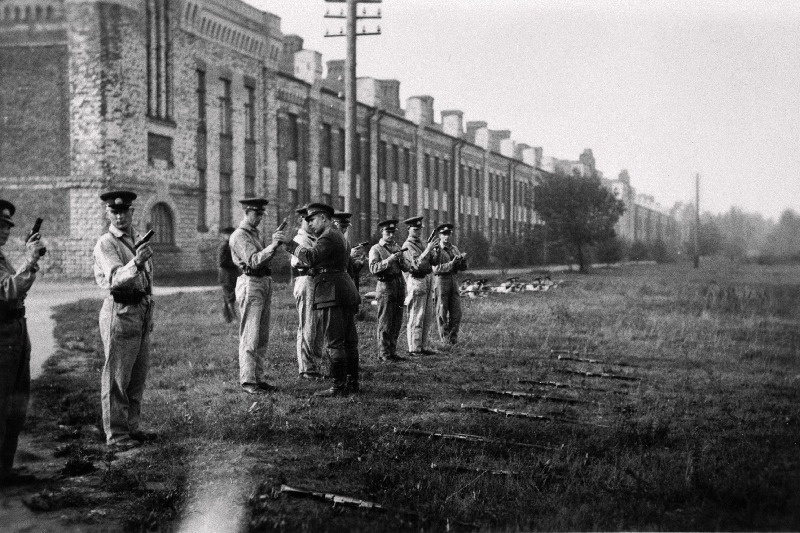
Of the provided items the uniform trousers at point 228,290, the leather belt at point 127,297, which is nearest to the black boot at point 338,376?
the leather belt at point 127,297

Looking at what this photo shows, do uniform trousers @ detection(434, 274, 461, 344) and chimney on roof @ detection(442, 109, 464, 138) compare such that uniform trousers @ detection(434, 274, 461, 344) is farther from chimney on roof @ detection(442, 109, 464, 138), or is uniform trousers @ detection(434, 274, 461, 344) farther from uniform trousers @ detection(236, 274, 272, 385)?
chimney on roof @ detection(442, 109, 464, 138)

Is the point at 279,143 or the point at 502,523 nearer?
the point at 502,523

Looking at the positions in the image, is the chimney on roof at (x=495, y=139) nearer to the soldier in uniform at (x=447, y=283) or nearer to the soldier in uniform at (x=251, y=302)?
the soldier in uniform at (x=447, y=283)

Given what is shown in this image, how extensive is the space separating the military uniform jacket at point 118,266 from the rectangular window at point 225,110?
23063mm

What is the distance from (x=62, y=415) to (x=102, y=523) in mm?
3133

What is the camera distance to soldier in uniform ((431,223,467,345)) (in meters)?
11.7

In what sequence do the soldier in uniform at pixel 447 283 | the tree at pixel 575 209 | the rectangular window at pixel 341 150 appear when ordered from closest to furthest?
the soldier in uniform at pixel 447 283, the tree at pixel 575 209, the rectangular window at pixel 341 150

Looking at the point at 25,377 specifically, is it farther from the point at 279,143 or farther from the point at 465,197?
the point at 465,197

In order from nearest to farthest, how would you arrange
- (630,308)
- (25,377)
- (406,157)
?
(25,377), (630,308), (406,157)

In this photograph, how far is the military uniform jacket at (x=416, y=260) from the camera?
36.3 ft

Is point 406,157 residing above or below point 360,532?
above

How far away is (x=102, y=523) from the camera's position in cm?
428

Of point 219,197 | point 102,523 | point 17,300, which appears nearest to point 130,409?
point 17,300

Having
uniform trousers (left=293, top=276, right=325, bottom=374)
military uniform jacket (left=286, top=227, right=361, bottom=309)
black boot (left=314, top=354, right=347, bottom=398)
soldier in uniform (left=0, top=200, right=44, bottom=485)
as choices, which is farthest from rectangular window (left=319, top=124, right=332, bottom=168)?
soldier in uniform (left=0, top=200, right=44, bottom=485)
